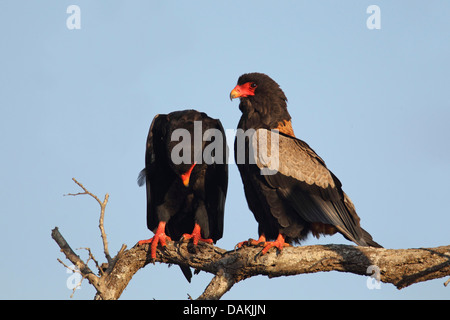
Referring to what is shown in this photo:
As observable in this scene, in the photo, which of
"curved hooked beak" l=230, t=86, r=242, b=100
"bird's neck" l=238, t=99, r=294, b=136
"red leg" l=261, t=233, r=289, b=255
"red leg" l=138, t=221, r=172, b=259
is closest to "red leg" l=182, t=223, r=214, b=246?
"red leg" l=138, t=221, r=172, b=259

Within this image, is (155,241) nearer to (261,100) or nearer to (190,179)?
(190,179)

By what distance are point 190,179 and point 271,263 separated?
5.56ft

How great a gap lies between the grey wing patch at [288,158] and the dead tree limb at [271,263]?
108 centimetres

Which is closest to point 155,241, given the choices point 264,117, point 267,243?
point 267,243

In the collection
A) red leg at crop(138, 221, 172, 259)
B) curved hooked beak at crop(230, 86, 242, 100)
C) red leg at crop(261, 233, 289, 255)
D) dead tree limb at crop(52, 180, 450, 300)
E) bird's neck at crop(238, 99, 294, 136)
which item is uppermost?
curved hooked beak at crop(230, 86, 242, 100)

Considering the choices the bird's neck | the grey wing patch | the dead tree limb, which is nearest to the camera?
the dead tree limb

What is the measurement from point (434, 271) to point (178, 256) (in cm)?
265

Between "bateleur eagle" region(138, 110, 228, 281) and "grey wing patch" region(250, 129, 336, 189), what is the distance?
69 cm

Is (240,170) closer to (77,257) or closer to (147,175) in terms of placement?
(147,175)

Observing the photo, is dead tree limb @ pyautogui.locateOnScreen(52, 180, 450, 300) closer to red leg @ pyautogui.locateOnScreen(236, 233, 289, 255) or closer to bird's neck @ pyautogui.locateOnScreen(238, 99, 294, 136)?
red leg @ pyautogui.locateOnScreen(236, 233, 289, 255)

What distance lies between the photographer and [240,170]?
22.4ft

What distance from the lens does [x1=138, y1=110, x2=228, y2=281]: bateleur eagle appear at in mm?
7023

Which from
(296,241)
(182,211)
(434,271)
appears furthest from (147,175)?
(434,271)

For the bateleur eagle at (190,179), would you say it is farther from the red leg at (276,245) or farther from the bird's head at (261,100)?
the red leg at (276,245)
